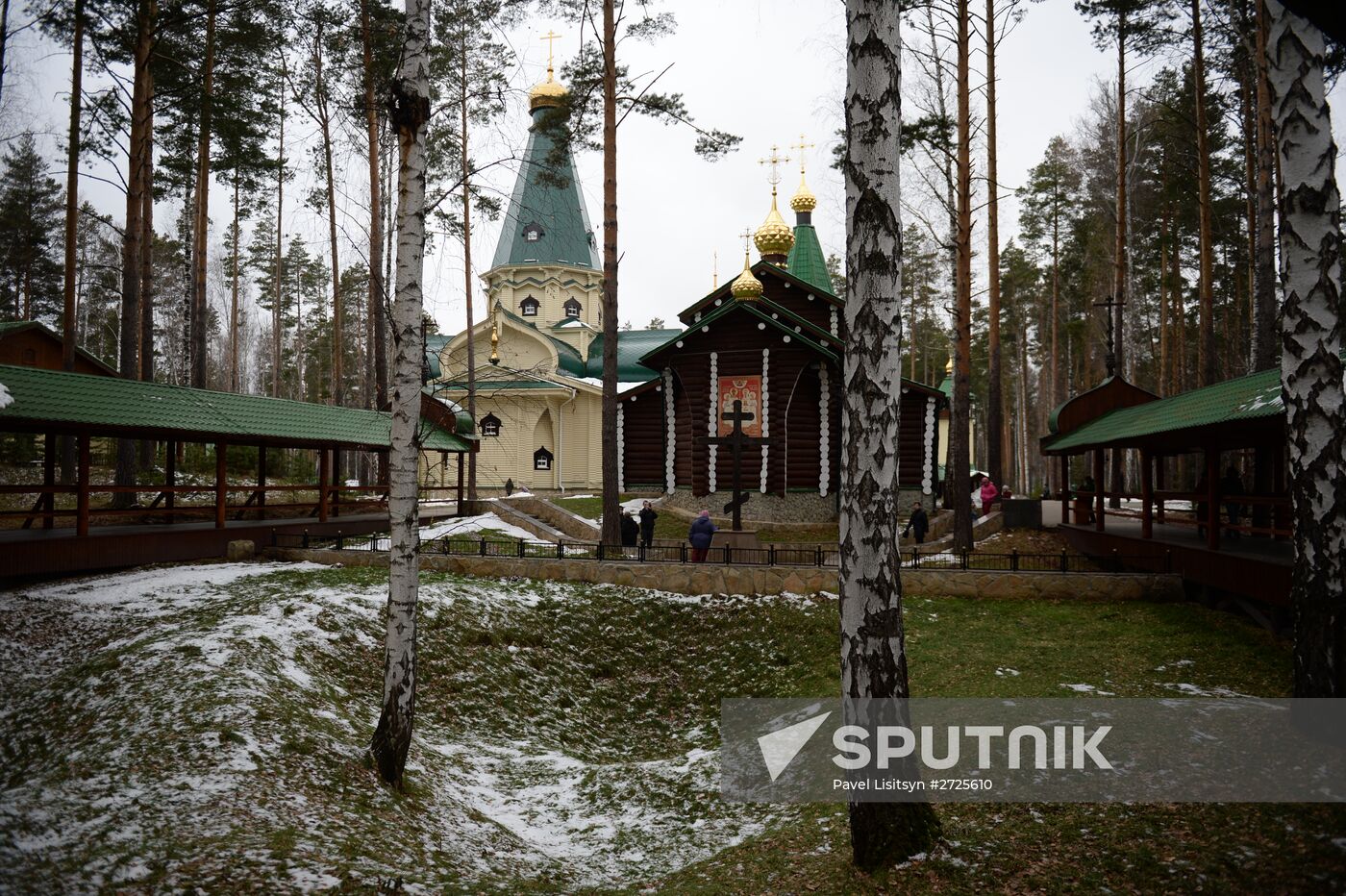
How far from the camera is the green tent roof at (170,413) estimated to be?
11055 mm

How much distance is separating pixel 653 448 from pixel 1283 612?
68.3 ft

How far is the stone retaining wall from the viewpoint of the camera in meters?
13.1

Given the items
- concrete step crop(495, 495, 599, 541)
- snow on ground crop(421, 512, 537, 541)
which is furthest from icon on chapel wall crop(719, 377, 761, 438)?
snow on ground crop(421, 512, 537, 541)

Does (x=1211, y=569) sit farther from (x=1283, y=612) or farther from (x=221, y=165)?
(x=221, y=165)

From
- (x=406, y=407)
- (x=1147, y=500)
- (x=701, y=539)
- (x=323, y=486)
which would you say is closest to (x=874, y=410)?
A: (x=406, y=407)

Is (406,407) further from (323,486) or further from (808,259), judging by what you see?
(808,259)

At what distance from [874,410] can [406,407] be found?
13.2ft

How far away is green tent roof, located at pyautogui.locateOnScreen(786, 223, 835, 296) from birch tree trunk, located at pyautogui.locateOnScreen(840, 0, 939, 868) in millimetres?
29262

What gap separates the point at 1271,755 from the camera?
18.8 ft

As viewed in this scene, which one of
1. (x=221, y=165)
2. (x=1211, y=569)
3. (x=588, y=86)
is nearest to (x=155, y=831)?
(x=1211, y=569)

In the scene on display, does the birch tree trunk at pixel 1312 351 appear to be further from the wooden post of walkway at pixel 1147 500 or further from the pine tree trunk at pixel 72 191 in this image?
the pine tree trunk at pixel 72 191

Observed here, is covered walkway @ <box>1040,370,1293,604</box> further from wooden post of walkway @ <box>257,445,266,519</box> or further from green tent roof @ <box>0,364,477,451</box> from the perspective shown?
wooden post of walkway @ <box>257,445,266,519</box>

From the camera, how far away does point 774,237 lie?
100 ft

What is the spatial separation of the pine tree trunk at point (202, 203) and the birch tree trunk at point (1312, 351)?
19.5 m
